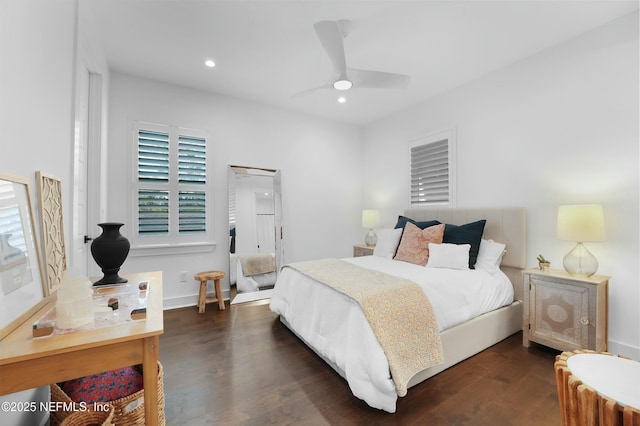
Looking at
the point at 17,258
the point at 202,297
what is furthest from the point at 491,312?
the point at 17,258

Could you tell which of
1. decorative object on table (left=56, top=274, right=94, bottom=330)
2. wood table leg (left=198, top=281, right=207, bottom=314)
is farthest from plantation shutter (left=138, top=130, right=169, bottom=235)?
decorative object on table (left=56, top=274, right=94, bottom=330)

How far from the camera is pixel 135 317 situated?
3.37 feet

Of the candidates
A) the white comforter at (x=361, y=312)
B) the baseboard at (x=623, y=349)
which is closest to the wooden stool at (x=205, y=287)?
the white comforter at (x=361, y=312)

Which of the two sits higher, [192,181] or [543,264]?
[192,181]

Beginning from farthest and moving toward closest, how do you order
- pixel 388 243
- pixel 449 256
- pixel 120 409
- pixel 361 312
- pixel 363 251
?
pixel 363 251 → pixel 388 243 → pixel 449 256 → pixel 361 312 → pixel 120 409

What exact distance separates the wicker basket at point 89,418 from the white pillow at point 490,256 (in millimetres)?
3030

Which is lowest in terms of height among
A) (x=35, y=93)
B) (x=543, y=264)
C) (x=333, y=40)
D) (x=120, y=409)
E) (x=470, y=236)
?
(x=120, y=409)

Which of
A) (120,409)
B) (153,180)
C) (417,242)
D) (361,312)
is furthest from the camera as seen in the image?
(153,180)

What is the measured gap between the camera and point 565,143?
2600mm

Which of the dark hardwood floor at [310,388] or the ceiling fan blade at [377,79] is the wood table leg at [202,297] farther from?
the ceiling fan blade at [377,79]

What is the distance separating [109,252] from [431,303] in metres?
2.20

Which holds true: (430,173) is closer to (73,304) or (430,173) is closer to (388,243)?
(388,243)

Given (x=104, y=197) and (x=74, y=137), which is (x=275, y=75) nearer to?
(x=74, y=137)

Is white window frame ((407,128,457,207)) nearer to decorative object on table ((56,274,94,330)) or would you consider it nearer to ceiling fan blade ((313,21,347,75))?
ceiling fan blade ((313,21,347,75))
